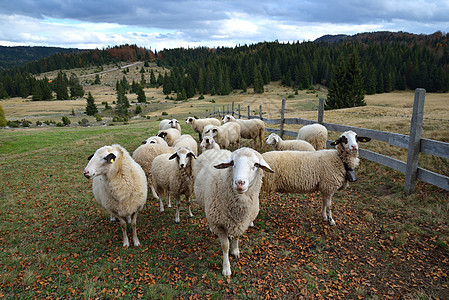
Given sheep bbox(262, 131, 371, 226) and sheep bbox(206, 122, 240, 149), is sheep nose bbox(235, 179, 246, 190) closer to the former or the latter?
sheep bbox(262, 131, 371, 226)

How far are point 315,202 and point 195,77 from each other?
105 metres

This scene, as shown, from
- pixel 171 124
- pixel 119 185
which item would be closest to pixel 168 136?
pixel 171 124

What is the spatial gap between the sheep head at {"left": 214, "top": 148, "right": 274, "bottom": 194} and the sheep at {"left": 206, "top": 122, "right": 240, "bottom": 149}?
8496mm

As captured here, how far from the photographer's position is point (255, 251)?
5.55 meters

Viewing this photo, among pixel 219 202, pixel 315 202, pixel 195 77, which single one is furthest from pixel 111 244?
pixel 195 77

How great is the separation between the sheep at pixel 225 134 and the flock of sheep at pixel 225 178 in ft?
17.1

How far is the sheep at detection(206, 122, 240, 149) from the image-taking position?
13406 millimetres

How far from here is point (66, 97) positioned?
10088 centimetres

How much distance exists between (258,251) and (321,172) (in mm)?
2782

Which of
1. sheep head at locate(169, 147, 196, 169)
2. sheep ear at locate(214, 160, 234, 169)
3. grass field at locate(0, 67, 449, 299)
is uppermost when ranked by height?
sheep ear at locate(214, 160, 234, 169)

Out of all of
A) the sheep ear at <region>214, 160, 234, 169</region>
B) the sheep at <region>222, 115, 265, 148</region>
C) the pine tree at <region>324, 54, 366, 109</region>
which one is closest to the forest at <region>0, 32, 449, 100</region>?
the pine tree at <region>324, 54, 366, 109</region>

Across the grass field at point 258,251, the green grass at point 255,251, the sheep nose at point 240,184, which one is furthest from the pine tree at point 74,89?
the sheep nose at point 240,184

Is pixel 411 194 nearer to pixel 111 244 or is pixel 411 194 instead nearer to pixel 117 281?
pixel 117 281

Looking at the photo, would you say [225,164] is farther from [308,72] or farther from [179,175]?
[308,72]
